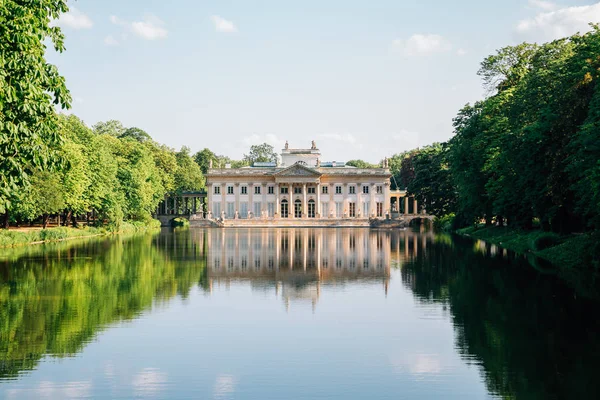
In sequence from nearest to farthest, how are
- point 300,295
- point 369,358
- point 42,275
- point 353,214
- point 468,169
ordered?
point 369,358 → point 300,295 → point 42,275 → point 468,169 → point 353,214

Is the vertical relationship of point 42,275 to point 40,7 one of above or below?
below

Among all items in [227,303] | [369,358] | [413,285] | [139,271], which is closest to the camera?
[369,358]

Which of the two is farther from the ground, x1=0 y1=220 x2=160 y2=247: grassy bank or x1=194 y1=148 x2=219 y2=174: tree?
x1=194 y1=148 x2=219 y2=174: tree

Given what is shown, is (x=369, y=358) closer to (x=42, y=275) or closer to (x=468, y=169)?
(x=42, y=275)

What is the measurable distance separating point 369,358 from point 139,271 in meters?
A: 16.6

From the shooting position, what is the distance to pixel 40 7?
1600 cm

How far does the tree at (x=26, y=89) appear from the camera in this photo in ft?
47.6

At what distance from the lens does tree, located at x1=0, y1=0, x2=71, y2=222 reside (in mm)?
14502

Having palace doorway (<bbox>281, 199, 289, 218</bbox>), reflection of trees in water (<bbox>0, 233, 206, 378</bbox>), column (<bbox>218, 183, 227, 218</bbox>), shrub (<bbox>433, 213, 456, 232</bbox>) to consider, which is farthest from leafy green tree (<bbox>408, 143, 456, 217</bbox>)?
reflection of trees in water (<bbox>0, 233, 206, 378</bbox>)

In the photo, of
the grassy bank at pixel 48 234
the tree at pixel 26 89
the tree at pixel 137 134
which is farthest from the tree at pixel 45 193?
the tree at pixel 137 134

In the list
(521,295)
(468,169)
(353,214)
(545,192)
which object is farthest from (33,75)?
(353,214)

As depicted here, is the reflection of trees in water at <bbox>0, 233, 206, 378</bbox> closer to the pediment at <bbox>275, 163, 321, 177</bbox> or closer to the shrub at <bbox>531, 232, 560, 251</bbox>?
the shrub at <bbox>531, 232, 560, 251</bbox>

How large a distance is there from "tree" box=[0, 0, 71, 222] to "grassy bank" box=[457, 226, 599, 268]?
2003 cm

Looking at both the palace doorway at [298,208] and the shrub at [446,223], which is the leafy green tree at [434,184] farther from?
the palace doorway at [298,208]
